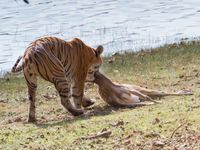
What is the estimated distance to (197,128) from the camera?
745cm

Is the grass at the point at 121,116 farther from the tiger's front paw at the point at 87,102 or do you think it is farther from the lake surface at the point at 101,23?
the lake surface at the point at 101,23

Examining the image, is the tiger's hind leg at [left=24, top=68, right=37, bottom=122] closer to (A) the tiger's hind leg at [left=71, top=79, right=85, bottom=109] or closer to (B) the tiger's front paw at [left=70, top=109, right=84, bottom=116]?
(B) the tiger's front paw at [left=70, top=109, right=84, bottom=116]

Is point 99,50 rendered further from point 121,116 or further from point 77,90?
point 121,116

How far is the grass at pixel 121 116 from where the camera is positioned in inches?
291

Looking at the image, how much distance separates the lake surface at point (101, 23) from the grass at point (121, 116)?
3.85m

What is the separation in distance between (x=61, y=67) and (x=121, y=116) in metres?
1.32

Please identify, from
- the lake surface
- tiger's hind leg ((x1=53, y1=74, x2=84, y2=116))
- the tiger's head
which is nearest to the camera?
tiger's hind leg ((x1=53, y1=74, x2=84, y2=116))

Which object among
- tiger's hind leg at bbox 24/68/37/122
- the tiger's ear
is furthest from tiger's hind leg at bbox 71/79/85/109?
tiger's hind leg at bbox 24/68/37/122

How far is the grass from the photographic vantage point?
7.39 metres

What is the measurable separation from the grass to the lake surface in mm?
3854

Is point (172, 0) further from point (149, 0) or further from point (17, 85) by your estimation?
point (17, 85)

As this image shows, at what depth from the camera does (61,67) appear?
992cm

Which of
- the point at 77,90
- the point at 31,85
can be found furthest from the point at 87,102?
the point at 31,85

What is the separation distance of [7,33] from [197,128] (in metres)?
16.6
